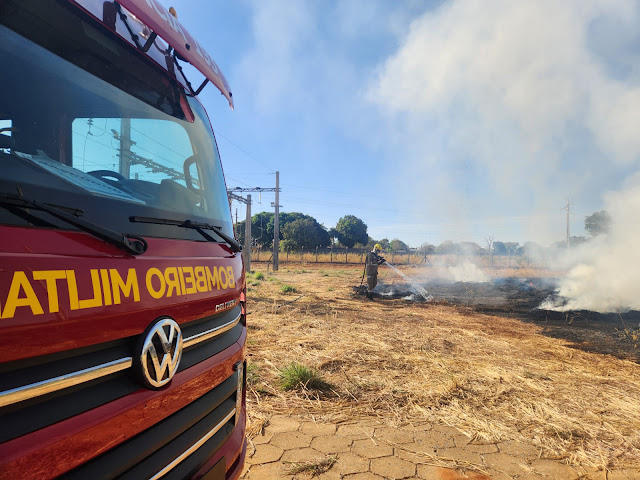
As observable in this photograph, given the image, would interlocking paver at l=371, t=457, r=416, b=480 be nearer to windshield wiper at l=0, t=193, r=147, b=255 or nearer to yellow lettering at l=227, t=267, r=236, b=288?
yellow lettering at l=227, t=267, r=236, b=288

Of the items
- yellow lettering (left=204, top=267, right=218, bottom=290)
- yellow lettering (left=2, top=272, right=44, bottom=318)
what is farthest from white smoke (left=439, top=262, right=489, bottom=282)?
yellow lettering (left=2, top=272, right=44, bottom=318)

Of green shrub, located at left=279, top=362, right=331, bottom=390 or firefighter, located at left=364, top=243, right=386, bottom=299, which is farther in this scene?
firefighter, located at left=364, top=243, right=386, bottom=299

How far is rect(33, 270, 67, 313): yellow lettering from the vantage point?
908mm

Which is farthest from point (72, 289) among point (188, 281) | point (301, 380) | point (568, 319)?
point (568, 319)

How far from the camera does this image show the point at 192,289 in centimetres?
148

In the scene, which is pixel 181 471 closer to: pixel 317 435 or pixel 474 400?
pixel 317 435

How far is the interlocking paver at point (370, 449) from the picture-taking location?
280cm

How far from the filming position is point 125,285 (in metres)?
1.15

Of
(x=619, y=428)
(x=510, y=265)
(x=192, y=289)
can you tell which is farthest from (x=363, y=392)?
(x=510, y=265)

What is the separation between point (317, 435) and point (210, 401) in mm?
1878

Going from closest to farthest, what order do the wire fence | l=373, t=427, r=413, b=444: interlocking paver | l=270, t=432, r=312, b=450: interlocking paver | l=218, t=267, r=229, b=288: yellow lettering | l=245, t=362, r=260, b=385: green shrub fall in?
l=218, t=267, r=229, b=288: yellow lettering
l=270, t=432, r=312, b=450: interlocking paver
l=373, t=427, r=413, b=444: interlocking paver
l=245, t=362, r=260, b=385: green shrub
the wire fence

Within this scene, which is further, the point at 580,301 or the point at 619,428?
the point at 580,301

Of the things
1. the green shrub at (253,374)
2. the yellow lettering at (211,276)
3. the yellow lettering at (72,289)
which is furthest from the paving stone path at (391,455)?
the yellow lettering at (72,289)

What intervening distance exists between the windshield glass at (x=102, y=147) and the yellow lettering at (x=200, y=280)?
0.18 metres
